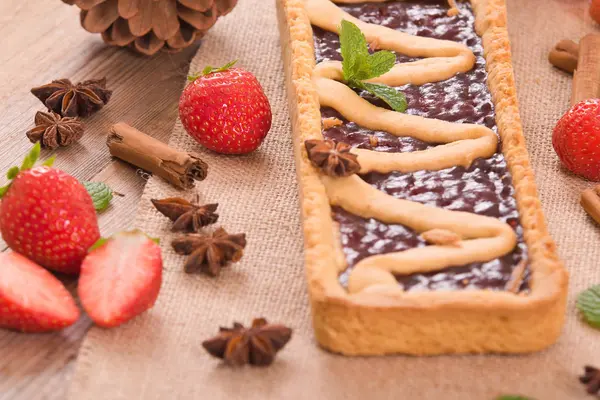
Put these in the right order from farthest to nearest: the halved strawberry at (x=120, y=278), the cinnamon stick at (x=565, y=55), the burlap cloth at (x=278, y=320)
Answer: the cinnamon stick at (x=565, y=55) < the halved strawberry at (x=120, y=278) < the burlap cloth at (x=278, y=320)

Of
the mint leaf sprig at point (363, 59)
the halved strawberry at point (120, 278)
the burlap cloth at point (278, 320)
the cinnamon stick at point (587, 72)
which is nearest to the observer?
the burlap cloth at point (278, 320)

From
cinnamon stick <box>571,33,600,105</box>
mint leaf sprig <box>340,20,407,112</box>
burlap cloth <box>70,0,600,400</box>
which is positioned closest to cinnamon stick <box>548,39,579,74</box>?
cinnamon stick <box>571,33,600,105</box>

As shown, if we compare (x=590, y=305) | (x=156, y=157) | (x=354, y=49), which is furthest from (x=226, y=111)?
(x=590, y=305)

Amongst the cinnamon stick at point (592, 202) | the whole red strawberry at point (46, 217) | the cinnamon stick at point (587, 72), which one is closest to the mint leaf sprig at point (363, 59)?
the cinnamon stick at point (592, 202)

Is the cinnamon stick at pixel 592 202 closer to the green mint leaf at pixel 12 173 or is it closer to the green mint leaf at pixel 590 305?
the green mint leaf at pixel 590 305

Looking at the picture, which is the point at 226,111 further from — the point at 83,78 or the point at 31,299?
the point at 31,299

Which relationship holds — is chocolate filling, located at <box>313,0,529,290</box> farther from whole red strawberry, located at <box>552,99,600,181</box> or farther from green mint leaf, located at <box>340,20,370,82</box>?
whole red strawberry, located at <box>552,99,600,181</box>
